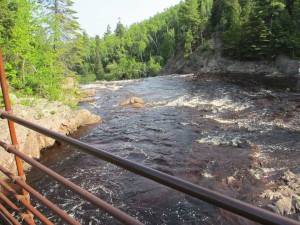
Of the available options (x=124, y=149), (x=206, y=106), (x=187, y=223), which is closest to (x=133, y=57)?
(x=206, y=106)

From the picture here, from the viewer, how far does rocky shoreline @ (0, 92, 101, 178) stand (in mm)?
13104

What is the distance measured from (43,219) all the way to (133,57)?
9367 centimetres

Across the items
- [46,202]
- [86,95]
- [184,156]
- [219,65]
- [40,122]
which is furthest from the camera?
[219,65]

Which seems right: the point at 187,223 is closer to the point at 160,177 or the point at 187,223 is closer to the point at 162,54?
the point at 160,177

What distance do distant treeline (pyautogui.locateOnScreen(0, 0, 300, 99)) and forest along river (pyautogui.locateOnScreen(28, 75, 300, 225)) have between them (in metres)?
6.06

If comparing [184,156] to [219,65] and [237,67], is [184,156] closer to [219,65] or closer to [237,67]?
[237,67]

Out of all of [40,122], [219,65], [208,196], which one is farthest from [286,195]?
[219,65]

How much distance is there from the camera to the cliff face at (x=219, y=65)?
3806 centimetres

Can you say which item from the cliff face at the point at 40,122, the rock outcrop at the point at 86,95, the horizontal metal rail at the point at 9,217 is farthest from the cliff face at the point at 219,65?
the horizontal metal rail at the point at 9,217

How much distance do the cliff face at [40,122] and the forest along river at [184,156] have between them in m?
0.83

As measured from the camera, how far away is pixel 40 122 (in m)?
15.7

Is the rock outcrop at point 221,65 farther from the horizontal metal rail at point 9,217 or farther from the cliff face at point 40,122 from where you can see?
the horizontal metal rail at point 9,217

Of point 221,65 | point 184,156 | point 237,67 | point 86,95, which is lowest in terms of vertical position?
point 184,156

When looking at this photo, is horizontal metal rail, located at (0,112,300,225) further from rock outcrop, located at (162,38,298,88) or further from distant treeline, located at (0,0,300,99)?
rock outcrop, located at (162,38,298,88)
